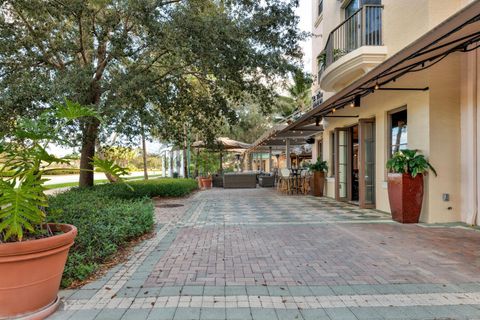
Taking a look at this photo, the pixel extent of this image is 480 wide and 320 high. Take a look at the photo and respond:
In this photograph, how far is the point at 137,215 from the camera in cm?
599

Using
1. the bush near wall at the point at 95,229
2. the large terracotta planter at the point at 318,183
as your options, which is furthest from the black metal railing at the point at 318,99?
the bush near wall at the point at 95,229

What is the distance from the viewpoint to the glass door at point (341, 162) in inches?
448

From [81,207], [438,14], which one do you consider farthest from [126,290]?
[438,14]

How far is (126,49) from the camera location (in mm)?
8828

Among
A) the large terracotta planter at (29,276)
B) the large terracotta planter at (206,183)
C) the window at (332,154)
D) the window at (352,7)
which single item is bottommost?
the large terracotta planter at (206,183)

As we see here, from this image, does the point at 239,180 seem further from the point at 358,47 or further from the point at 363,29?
the point at 363,29

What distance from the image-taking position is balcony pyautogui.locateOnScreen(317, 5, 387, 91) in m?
8.49

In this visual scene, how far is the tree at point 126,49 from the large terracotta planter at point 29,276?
5.03m

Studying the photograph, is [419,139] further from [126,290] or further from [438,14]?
[126,290]

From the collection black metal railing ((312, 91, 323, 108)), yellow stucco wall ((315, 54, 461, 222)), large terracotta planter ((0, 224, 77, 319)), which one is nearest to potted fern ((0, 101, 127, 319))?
large terracotta planter ((0, 224, 77, 319))

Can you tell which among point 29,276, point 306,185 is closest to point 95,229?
point 29,276

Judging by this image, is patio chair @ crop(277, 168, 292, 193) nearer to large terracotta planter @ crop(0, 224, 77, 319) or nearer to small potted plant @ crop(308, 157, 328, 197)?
small potted plant @ crop(308, 157, 328, 197)

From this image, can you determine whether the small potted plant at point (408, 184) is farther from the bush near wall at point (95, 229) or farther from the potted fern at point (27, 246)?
the potted fern at point (27, 246)

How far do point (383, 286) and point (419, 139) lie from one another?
4476mm
